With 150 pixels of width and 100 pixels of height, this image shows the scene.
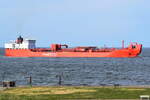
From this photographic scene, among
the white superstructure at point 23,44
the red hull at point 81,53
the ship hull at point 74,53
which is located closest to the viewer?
the red hull at point 81,53

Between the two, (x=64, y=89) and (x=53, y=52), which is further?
(x=53, y=52)

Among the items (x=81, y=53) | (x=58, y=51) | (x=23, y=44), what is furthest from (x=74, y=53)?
(x=23, y=44)

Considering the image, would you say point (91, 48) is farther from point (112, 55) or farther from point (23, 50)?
point (23, 50)

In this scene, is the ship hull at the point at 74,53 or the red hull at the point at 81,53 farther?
the ship hull at the point at 74,53

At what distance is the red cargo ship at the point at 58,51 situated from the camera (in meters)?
137

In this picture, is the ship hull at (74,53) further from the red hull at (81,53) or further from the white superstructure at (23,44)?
the white superstructure at (23,44)

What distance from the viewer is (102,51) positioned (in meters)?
139

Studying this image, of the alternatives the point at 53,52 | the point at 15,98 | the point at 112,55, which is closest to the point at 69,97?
the point at 15,98

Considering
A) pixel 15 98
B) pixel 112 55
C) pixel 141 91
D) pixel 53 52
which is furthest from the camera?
pixel 53 52

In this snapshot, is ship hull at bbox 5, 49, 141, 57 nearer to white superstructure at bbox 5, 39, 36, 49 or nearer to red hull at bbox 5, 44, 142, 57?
red hull at bbox 5, 44, 142, 57

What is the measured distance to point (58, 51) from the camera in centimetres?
14600

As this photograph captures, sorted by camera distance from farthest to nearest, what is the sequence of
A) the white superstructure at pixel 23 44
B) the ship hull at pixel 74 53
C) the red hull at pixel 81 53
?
the white superstructure at pixel 23 44, the ship hull at pixel 74 53, the red hull at pixel 81 53

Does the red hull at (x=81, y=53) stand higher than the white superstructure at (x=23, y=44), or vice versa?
the white superstructure at (x=23, y=44)

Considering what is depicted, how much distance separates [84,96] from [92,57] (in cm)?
11625
